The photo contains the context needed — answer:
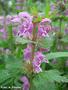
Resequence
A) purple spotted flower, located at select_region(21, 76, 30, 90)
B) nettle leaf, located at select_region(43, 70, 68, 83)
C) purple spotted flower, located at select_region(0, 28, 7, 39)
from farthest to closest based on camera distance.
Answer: purple spotted flower, located at select_region(0, 28, 7, 39) < purple spotted flower, located at select_region(21, 76, 30, 90) < nettle leaf, located at select_region(43, 70, 68, 83)

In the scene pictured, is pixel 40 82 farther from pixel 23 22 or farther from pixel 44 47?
pixel 23 22

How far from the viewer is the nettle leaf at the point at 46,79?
4.21ft

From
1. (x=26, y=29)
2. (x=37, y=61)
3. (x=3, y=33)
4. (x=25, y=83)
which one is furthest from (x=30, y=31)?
(x=3, y=33)

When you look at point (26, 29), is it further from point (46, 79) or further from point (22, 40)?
point (46, 79)

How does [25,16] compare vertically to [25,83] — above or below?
above

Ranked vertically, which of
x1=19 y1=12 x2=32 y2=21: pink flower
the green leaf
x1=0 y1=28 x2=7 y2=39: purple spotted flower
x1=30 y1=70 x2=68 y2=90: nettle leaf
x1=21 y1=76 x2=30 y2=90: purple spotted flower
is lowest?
x1=21 y1=76 x2=30 y2=90: purple spotted flower

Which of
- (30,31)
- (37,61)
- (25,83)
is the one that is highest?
(30,31)

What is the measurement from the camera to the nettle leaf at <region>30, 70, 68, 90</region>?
1283 mm

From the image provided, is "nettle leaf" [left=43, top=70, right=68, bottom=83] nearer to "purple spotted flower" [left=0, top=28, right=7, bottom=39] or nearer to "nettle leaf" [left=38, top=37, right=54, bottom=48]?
"nettle leaf" [left=38, top=37, right=54, bottom=48]

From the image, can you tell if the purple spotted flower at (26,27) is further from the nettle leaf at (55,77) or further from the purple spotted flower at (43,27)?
the nettle leaf at (55,77)

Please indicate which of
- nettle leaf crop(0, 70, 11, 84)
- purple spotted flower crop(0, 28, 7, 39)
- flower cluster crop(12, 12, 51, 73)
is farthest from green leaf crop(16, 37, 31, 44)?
purple spotted flower crop(0, 28, 7, 39)

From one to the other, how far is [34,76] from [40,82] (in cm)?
4

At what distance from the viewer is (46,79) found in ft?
4.29

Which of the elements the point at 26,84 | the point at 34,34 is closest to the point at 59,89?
the point at 26,84
